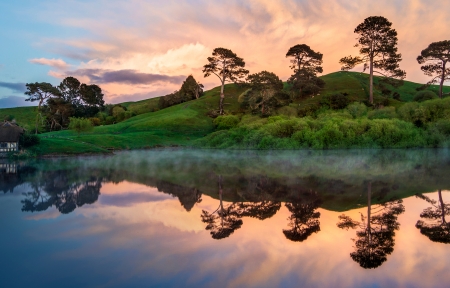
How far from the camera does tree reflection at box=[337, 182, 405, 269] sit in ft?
29.2

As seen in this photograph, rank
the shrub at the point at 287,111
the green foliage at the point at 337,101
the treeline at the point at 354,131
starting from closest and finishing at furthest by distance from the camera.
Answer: the treeline at the point at 354,131
the shrub at the point at 287,111
the green foliage at the point at 337,101

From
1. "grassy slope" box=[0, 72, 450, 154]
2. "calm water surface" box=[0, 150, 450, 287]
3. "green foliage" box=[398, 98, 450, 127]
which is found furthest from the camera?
"grassy slope" box=[0, 72, 450, 154]

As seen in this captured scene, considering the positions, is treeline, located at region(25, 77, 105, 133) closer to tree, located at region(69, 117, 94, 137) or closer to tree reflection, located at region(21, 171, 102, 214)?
tree, located at region(69, 117, 94, 137)

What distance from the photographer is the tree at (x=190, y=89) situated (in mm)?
101750

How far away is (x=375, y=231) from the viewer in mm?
11219

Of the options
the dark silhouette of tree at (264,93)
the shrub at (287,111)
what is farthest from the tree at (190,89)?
the shrub at (287,111)

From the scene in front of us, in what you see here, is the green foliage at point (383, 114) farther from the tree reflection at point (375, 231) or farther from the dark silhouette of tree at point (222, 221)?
the dark silhouette of tree at point (222, 221)

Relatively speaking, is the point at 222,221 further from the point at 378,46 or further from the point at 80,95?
the point at 80,95

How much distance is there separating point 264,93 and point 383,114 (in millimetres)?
23276

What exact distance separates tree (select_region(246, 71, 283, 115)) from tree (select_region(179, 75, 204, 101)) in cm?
2612

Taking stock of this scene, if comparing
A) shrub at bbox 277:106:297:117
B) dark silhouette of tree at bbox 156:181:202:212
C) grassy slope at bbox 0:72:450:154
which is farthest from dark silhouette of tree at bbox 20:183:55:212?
shrub at bbox 277:106:297:117

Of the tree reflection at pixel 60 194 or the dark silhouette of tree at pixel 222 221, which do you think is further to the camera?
the tree reflection at pixel 60 194

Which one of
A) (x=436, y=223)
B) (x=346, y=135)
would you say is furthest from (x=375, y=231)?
(x=346, y=135)

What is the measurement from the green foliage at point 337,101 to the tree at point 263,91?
34.2 feet
